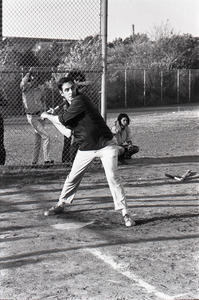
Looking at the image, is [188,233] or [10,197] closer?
[188,233]

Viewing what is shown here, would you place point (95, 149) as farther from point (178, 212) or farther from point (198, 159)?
point (198, 159)

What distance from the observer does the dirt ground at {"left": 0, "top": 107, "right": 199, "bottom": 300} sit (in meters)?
4.61

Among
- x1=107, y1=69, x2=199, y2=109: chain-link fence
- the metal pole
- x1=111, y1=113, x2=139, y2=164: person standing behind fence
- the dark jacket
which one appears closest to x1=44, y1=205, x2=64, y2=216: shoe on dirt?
the dark jacket

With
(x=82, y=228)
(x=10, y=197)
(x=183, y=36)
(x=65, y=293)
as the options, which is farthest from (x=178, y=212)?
(x=183, y=36)

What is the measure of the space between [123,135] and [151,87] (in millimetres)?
24789

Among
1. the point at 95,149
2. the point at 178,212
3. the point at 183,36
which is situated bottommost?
the point at 178,212

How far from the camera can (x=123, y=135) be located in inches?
442

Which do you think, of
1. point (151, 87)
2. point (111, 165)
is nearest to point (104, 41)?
point (111, 165)

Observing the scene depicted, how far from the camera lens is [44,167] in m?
10.8

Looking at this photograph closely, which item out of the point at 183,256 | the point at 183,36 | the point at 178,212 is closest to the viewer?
the point at 183,256

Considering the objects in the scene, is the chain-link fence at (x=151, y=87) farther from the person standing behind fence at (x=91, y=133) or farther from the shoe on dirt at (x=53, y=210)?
the person standing behind fence at (x=91, y=133)

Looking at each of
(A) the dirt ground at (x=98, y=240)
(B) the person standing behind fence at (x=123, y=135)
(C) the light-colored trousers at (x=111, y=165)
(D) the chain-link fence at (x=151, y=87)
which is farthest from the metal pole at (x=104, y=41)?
(D) the chain-link fence at (x=151, y=87)

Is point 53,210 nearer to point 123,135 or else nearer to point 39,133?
point 39,133

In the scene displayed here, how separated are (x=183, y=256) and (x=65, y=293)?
149 centimetres
